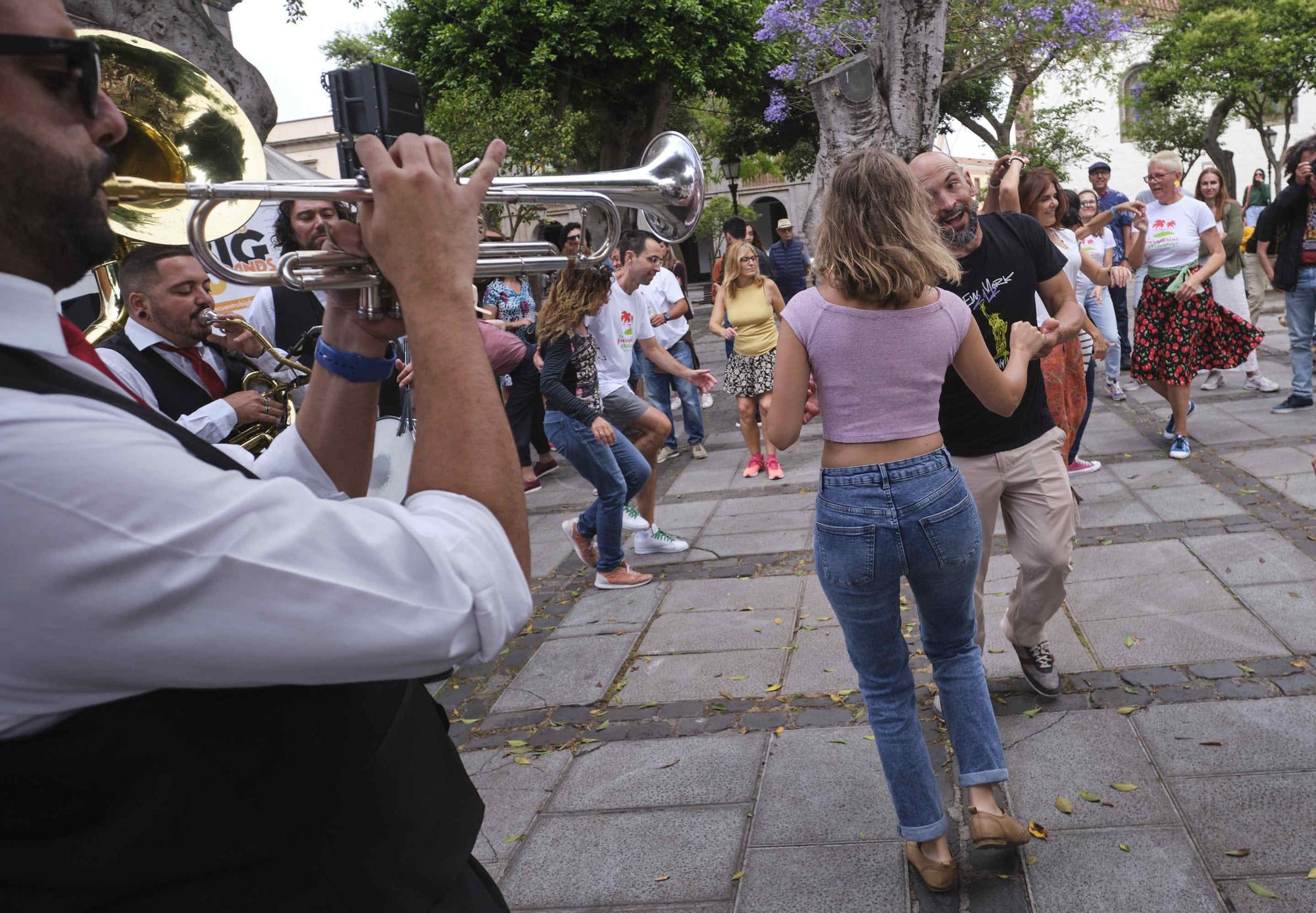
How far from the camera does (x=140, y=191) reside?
163cm

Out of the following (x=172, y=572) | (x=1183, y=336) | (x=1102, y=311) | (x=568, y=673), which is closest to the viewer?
(x=172, y=572)

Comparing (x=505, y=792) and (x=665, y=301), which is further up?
(x=665, y=301)

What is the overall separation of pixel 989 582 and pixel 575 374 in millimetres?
2380

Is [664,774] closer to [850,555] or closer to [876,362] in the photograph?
[850,555]

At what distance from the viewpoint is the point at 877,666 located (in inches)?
104

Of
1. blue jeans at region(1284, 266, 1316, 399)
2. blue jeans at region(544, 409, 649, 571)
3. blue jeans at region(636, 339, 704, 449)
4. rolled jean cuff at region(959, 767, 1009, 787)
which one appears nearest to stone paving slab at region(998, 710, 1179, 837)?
rolled jean cuff at region(959, 767, 1009, 787)

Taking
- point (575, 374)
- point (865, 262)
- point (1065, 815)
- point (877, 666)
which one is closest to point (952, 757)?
point (1065, 815)

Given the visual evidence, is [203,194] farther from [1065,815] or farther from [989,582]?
[989,582]

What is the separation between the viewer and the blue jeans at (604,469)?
5.50m

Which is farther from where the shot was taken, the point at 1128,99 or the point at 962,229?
the point at 1128,99

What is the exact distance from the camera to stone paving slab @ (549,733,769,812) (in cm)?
323

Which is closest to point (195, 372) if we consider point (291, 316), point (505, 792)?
point (291, 316)

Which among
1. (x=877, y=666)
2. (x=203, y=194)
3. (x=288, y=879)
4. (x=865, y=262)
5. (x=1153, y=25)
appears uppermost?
(x=1153, y=25)

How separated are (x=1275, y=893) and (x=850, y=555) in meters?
1.27
